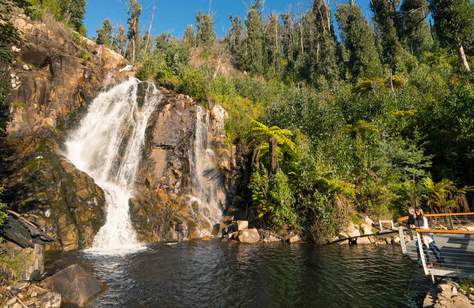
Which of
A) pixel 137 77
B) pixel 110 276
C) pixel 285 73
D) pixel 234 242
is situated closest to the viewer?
pixel 110 276

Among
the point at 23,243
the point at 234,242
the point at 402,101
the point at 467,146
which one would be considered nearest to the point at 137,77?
the point at 234,242

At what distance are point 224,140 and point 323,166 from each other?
12.0 m

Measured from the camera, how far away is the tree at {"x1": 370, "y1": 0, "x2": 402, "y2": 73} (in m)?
48.1

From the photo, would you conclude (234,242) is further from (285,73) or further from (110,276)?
(285,73)

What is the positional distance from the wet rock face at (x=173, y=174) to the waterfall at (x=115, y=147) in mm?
832

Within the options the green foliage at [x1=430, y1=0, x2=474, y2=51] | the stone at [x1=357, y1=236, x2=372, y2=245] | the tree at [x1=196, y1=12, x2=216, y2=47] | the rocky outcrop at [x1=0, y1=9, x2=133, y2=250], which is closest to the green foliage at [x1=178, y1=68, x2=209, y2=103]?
the rocky outcrop at [x1=0, y1=9, x2=133, y2=250]

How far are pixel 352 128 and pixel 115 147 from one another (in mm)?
22170

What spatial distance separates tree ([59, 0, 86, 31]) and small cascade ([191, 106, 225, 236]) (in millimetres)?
30569

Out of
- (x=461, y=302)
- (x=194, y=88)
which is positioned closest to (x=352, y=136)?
(x=194, y=88)

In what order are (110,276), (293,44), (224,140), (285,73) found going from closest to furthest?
1. (110,276)
2. (224,140)
3. (285,73)
4. (293,44)

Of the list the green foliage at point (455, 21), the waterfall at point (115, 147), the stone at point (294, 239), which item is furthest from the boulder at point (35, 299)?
the green foliage at point (455, 21)

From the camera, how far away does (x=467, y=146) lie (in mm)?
22188

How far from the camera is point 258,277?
38.2ft

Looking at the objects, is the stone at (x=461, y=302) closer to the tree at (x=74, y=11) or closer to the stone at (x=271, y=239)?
the stone at (x=271, y=239)
